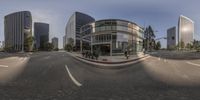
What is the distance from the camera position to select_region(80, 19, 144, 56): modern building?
134 feet

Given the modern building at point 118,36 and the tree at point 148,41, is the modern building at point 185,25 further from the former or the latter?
the tree at point 148,41

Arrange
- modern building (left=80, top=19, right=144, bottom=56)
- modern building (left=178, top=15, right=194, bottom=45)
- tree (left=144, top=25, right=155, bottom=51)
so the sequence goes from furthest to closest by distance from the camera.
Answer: tree (left=144, top=25, right=155, bottom=51), modern building (left=80, top=19, right=144, bottom=56), modern building (left=178, top=15, right=194, bottom=45)

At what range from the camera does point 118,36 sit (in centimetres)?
4841

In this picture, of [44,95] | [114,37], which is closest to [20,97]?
[44,95]

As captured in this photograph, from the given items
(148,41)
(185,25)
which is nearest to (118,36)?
(185,25)

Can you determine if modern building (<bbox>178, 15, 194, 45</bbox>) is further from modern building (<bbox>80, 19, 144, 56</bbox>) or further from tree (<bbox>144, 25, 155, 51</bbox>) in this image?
tree (<bbox>144, 25, 155, 51</bbox>)

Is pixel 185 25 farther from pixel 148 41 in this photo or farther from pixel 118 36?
pixel 148 41

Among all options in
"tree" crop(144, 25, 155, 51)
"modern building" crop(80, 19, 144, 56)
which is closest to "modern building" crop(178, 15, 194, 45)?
"modern building" crop(80, 19, 144, 56)

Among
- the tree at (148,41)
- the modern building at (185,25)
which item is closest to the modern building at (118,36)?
the modern building at (185,25)

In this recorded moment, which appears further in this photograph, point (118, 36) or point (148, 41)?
point (148, 41)

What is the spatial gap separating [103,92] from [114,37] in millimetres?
43616

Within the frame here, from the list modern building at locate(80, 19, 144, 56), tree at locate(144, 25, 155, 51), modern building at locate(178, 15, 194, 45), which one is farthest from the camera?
tree at locate(144, 25, 155, 51)

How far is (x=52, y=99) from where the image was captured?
222 inches

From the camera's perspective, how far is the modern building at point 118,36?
134ft
